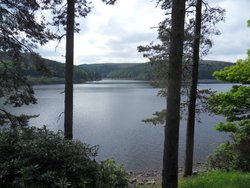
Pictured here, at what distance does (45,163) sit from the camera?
6.25 meters

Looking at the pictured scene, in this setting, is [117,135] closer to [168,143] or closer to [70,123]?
[70,123]

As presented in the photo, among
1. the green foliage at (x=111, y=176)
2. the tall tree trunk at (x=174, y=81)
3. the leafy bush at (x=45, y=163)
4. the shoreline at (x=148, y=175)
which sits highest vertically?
the tall tree trunk at (x=174, y=81)

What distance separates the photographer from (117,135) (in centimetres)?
3700

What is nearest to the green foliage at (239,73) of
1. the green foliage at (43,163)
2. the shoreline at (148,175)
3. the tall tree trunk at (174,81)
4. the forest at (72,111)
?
the forest at (72,111)

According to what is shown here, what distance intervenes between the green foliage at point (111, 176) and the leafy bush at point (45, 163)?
0.06 ft

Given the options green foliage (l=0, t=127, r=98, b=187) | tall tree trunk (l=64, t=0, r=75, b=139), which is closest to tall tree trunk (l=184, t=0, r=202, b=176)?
tall tree trunk (l=64, t=0, r=75, b=139)

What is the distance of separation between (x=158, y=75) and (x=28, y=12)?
809 centimetres

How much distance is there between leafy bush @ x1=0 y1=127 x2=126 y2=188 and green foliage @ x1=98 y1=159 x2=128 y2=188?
0.8 inches

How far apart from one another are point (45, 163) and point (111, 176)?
4.77 ft

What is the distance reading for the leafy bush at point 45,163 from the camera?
5.83 meters

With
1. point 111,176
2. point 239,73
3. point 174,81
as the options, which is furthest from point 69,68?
point 239,73

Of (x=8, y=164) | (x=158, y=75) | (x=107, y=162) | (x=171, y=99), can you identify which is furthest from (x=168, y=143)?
(x=158, y=75)

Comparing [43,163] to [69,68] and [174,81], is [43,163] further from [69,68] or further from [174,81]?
[69,68]

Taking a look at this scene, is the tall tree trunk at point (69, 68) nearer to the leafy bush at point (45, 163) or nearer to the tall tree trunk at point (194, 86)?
the leafy bush at point (45, 163)
